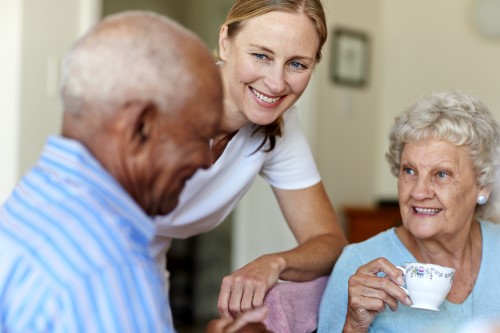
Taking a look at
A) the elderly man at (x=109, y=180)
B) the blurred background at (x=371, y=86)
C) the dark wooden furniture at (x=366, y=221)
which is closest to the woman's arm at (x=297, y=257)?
the elderly man at (x=109, y=180)

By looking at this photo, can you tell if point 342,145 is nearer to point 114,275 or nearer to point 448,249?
point 448,249

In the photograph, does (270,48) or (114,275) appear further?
(270,48)

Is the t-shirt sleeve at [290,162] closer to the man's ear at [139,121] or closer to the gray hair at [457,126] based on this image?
the gray hair at [457,126]

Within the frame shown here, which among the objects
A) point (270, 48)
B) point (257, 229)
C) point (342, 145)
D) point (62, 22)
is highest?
point (270, 48)

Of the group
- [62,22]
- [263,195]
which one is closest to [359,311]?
[62,22]

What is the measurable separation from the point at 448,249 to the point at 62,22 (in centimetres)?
194

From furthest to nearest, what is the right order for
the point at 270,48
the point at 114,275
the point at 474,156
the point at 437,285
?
the point at 474,156 < the point at 270,48 < the point at 437,285 < the point at 114,275

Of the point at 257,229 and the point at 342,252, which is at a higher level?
the point at 342,252

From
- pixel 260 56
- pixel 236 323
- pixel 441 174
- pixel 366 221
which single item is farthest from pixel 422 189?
pixel 366 221

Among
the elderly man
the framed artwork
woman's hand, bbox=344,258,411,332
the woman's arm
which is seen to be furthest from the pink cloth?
the framed artwork

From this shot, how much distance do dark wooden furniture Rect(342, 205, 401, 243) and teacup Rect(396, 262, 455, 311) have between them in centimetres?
287

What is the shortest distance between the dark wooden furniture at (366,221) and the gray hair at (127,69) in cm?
366

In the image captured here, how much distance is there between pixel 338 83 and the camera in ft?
15.4

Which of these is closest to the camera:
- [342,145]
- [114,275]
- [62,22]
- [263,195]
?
[114,275]
